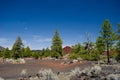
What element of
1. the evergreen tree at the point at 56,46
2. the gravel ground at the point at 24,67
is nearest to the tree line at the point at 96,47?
the evergreen tree at the point at 56,46

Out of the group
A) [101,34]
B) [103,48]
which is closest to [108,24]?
[101,34]

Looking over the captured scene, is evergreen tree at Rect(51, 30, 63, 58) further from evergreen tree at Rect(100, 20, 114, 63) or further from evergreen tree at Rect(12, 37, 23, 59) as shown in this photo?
evergreen tree at Rect(100, 20, 114, 63)

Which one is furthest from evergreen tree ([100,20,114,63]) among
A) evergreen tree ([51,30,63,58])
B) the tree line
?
evergreen tree ([51,30,63,58])

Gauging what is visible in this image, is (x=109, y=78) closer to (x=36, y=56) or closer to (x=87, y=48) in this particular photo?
(x=87, y=48)

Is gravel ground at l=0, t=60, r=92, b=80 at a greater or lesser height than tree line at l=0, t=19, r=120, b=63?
lesser

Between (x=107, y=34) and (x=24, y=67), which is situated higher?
(x=107, y=34)

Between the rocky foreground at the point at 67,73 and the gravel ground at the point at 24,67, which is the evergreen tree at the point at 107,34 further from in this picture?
the rocky foreground at the point at 67,73

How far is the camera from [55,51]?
212ft

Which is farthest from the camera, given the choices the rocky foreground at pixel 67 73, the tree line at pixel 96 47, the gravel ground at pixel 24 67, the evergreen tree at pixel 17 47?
the evergreen tree at pixel 17 47

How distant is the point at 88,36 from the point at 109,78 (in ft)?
128

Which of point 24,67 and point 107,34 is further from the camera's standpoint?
point 107,34

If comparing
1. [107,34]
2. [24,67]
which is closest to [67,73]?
[24,67]

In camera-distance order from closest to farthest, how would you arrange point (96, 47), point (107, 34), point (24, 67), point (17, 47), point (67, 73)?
point (67, 73) < point (24, 67) < point (107, 34) < point (96, 47) < point (17, 47)

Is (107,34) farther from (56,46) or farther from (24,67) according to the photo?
(56,46)
